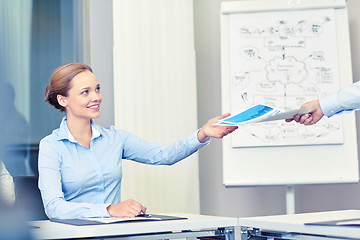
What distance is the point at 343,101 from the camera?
1.86 metres

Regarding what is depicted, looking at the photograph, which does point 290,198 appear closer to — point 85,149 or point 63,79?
point 85,149

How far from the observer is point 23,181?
1.91 meters

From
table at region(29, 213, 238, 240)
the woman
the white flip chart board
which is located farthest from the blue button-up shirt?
the white flip chart board

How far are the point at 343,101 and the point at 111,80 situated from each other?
194 cm

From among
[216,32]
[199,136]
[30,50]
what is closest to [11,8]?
[30,50]

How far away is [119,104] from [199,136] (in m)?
1.16

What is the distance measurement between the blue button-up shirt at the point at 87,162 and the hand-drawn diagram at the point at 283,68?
758mm

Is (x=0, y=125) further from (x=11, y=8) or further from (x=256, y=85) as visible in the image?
(x=11, y=8)

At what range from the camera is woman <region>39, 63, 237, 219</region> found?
1.81 m

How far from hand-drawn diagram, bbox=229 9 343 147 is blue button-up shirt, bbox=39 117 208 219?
758 mm

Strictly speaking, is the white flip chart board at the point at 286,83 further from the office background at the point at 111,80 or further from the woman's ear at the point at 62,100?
the woman's ear at the point at 62,100

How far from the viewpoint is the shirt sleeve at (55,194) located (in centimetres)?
154

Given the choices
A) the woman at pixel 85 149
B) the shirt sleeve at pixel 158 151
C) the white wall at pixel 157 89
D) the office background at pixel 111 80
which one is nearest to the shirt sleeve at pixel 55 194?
the woman at pixel 85 149

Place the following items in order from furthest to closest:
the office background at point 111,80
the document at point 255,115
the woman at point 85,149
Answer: the office background at point 111,80, the woman at point 85,149, the document at point 255,115
